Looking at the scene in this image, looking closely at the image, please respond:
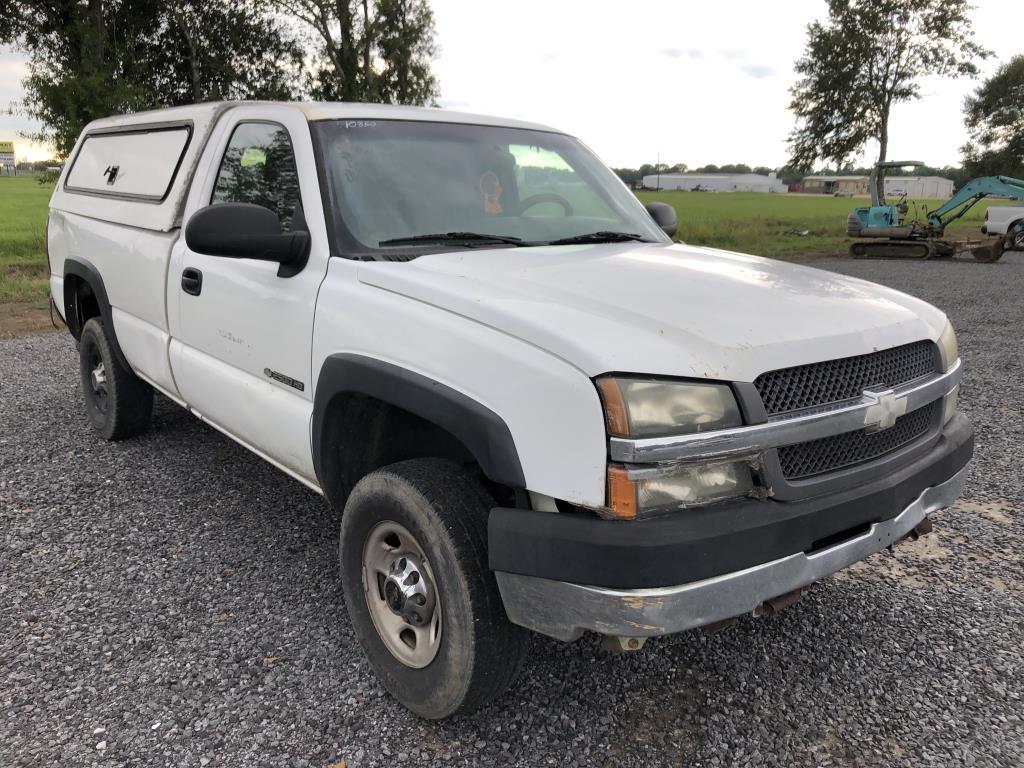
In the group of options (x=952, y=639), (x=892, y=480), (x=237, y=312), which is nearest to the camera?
(x=892, y=480)

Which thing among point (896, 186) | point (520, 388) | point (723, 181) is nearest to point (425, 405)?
point (520, 388)

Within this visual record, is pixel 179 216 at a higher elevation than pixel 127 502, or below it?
higher

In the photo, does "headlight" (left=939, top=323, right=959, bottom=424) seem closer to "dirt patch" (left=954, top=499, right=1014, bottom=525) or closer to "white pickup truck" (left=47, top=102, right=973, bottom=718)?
"white pickup truck" (left=47, top=102, right=973, bottom=718)

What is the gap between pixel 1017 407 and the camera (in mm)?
6047

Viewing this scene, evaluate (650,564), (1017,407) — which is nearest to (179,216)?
(650,564)

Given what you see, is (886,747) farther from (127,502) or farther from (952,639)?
(127,502)

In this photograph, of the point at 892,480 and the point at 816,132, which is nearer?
the point at 892,480

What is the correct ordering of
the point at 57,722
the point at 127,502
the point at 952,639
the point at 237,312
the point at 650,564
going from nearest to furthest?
the point at 650,564 → the point at 57,722 → the point at 952,639 → the point at 237,312 → the point at 127,502

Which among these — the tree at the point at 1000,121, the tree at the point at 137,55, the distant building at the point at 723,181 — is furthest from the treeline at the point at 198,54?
the distant building at the point at 723,181

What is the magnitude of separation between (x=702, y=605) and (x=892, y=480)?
796 millimetres

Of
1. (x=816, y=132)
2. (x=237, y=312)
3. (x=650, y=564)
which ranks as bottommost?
(x=650, y=564)

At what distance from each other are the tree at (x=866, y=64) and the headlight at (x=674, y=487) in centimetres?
3310

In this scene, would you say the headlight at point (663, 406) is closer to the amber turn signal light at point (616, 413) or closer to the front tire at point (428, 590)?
the amber turn signal light at point (616, 413)

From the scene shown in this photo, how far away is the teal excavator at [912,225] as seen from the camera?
18.6m
